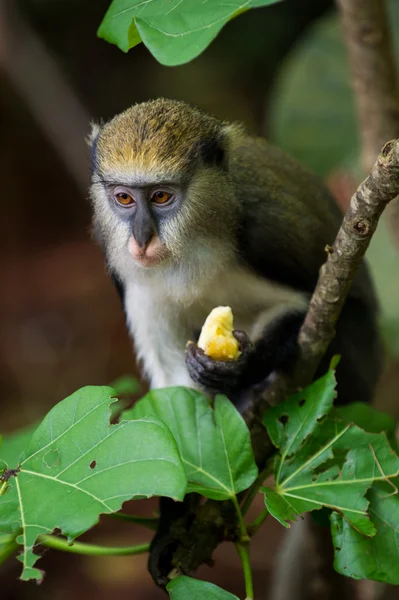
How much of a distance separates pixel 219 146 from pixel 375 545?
1.38 metres

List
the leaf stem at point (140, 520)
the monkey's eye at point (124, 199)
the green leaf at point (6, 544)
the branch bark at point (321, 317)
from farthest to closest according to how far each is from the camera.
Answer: the monkey's eye at point (124, 199) → the leaf stem at point (140, 520) → the green leaf at point (6, 544) → the branch bark at point (321, 317)

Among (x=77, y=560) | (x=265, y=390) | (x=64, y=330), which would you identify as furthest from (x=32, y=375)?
(x=265, y=390)

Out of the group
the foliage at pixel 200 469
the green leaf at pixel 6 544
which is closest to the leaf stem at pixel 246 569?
the foliage at pixel 200 469

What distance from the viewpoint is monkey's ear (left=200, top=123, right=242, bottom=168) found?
8.44ft

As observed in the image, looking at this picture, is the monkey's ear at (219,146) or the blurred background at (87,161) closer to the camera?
the monkey's ear at (219,146)

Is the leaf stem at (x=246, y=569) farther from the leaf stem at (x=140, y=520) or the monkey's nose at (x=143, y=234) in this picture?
the monkey's nose at (x=143, y=234)

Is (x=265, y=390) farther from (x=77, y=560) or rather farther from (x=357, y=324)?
A: (x=77, y=560)

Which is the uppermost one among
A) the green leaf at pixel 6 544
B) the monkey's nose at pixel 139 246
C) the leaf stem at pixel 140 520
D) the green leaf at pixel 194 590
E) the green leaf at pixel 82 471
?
the monkey's nose at pixel 139 246

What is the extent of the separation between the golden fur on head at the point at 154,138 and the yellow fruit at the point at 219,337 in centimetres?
50

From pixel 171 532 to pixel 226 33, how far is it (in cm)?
682

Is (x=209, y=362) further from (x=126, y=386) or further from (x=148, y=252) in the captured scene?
(x=148, y=252)

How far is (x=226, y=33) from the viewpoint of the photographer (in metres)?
8.11

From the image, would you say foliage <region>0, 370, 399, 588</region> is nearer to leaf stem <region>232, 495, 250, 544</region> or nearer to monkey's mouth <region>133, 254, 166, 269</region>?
leaf stem <region>232, 495, 250, 544</region>

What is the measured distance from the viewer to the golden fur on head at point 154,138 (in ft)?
8.02
